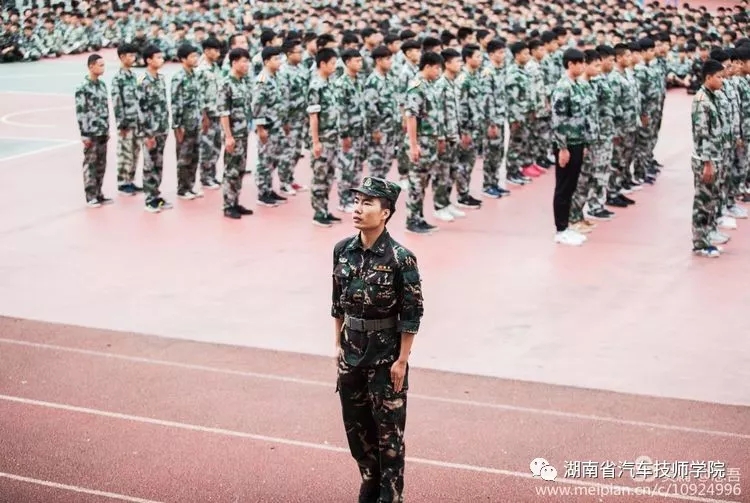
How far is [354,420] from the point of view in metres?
5.41

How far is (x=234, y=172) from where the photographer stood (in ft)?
40.7

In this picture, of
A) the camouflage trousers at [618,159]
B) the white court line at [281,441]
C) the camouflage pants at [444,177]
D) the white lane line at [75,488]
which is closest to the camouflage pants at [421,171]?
the camouflage pants at [444,177]

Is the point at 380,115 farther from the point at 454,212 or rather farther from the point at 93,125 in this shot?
the point at 93,125

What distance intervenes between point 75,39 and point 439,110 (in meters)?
26.2

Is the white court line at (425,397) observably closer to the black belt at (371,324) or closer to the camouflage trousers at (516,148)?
the black belt at (371,324)

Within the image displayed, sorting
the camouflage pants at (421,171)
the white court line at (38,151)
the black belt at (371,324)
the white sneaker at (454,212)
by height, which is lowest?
the white court line at (38,151)

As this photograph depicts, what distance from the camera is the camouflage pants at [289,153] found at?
13406 millimetres

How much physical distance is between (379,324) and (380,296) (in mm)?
137

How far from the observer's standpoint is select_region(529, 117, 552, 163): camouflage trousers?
1541 cm

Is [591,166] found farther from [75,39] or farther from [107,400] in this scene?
[75,39]

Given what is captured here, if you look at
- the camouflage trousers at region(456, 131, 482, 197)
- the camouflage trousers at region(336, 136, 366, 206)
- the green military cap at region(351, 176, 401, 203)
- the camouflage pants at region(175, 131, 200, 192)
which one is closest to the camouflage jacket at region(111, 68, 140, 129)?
the camouflage pants at region(175, 131, 200, 192)

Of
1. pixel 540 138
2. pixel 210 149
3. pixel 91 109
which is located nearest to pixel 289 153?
pixel 210 149

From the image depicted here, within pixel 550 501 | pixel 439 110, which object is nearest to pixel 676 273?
pixel 439 110

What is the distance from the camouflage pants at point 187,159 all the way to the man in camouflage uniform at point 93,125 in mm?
912
